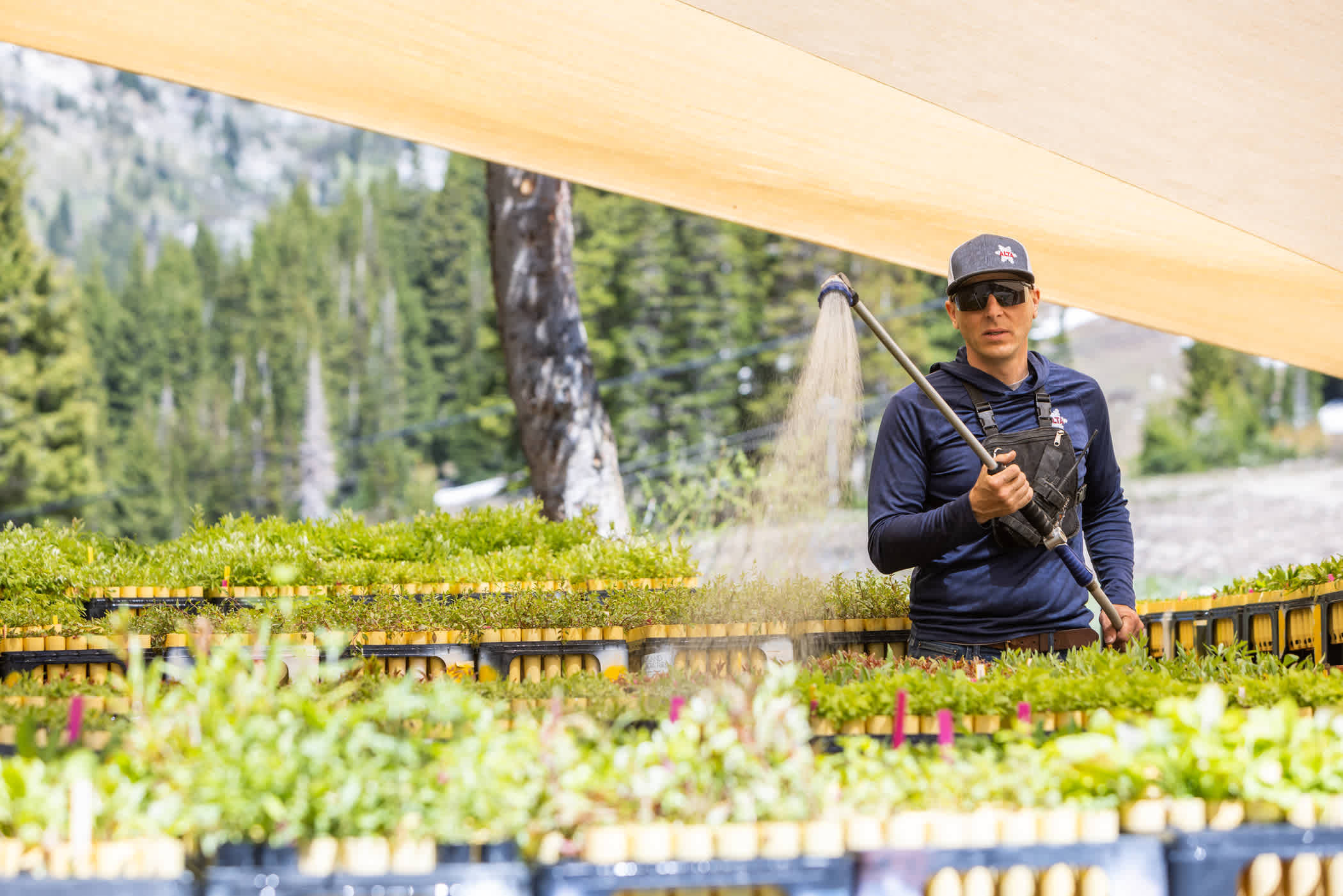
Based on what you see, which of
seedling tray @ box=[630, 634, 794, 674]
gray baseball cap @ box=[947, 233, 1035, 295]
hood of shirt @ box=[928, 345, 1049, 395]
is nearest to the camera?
gray baseball cap @ box=[947, 233, 1035, 295]

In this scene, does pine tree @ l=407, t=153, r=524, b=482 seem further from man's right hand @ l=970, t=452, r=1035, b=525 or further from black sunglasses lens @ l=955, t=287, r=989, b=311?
man's right hand @ l=970, t=452, r=1035, b=525

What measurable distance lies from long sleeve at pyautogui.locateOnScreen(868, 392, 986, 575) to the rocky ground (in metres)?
15.9

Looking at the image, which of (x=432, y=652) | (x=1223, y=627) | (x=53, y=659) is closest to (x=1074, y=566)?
(x=432, y=652)

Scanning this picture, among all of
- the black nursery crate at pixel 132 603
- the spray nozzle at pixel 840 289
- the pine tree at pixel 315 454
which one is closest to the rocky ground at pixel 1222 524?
the pine tree at pixel 315 454

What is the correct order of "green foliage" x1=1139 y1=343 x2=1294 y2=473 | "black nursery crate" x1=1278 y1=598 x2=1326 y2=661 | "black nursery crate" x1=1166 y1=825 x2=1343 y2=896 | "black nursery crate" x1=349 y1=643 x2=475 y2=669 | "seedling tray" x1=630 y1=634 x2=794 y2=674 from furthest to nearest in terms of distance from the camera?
"green foliage" x1=1139 y1=343 x2=1294 y2=473 → "black nursery crate" x1=1278 y1=598 x2=1326 y2=661 → "black nursery crate" x1=349 y1=643 x2=475 y2=669 → "seedling tray" x1=630 y1=634 x2=794 y2=674 → "black nursery crate" x1=1166 y1=825 x2=1343 y2=896

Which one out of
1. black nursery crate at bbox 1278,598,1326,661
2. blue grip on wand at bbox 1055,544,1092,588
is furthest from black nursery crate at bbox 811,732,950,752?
black nursery crate at bbox 1278,598,1326,661

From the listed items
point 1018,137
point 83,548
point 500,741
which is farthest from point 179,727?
point 83,548

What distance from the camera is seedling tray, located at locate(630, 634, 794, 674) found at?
454 centimetres

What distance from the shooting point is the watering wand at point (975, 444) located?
9.74ft

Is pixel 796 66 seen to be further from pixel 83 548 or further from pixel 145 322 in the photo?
pixel 145 322

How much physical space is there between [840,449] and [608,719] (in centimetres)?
164

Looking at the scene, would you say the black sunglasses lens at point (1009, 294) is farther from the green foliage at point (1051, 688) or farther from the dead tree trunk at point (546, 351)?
the dead tree trunk at point (546, 351)

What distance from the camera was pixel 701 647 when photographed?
482 centimetres

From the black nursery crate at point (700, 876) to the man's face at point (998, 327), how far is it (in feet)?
5.81
